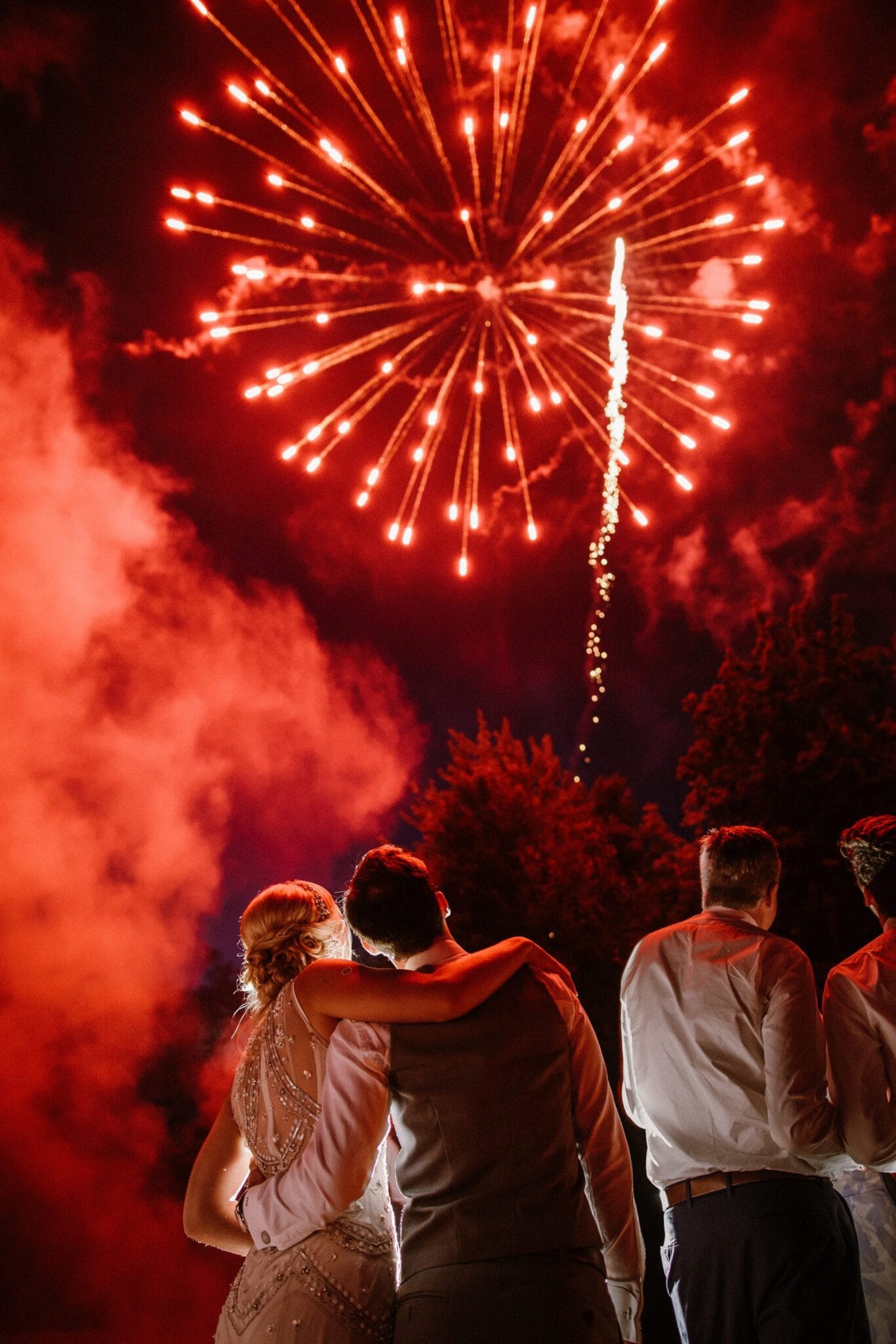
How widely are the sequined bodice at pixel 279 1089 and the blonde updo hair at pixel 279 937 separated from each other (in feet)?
0.61

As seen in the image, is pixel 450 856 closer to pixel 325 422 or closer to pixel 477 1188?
pixel 325 422

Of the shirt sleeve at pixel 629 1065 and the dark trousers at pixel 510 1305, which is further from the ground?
the shirt sleeve at pixel 629 1065

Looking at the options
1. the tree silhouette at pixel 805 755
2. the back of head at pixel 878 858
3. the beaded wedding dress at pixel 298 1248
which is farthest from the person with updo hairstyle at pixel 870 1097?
the tree silhouette at pixel 805 755

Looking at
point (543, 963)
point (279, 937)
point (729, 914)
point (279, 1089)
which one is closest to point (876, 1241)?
point (729, 914)

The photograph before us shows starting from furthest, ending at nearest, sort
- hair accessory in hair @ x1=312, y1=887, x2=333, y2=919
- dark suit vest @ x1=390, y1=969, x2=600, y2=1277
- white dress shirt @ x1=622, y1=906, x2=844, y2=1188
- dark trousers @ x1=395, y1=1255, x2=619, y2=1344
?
hair accessory in hair @ x1=312, y1=887, x2=333, y2=919 → white dress shirt @ x1=622, y1=906, x2=844, y2=1188 → dark suit vest @ x1=390, y1=969, x2=600, y2=1277 → dark trousers @ x1=395, y1=1255, x2=619, y2=1344

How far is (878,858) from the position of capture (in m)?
3.42

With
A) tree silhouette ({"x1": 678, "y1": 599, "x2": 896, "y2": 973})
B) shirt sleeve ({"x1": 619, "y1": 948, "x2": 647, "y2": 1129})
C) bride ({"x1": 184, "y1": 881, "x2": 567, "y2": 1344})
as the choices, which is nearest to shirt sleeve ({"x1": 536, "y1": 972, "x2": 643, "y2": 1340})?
bride ({"x1": 184, "y1": 881, "x2": 567, "y2": 1344})

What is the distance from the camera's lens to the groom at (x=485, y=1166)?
2.22m

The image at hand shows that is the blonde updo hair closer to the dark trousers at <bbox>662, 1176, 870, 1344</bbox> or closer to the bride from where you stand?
the bride

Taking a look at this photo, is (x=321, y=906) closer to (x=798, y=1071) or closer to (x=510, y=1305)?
(x=510, y=1305)

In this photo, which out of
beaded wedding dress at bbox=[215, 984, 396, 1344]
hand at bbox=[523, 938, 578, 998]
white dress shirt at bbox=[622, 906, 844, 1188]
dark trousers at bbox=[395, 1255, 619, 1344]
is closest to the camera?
dark trousers at bbox=[395, 1255, 619, 1344]

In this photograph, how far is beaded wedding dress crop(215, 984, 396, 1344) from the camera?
7.89ft

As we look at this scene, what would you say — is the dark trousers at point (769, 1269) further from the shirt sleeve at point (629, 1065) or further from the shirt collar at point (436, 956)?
the shirt collar at point (436, 956)

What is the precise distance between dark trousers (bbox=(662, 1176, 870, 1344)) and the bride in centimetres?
101
